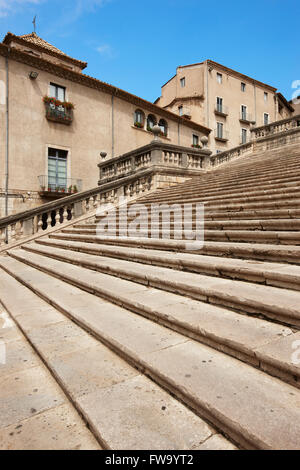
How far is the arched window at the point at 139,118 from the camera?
64.7ft

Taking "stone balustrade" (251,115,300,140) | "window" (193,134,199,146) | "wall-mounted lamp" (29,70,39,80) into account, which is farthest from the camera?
"window" (193,134,199,146)

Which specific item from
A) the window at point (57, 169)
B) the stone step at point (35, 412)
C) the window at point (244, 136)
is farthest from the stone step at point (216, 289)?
the window at point (244, 136)

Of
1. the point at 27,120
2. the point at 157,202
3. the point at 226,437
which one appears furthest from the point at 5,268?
the point at 27,120

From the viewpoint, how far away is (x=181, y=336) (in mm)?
2271

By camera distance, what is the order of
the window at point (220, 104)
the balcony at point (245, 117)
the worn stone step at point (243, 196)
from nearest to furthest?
the worn stone step at point (243, 196)
the window at point (220, 104)
the balcony at point (245, 117)

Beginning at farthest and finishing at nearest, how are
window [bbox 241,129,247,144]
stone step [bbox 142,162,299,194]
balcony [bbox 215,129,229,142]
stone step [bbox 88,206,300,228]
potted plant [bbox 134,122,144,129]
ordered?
window [bbox 241,129,247,144] < balcony [bbox 215,129,229,142] < potted plant [bbox 134,122,144,129] < stone step [bbox 142,162,299,194] < stone step [bbox 88,206,300,228]

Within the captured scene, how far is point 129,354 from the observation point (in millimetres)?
2023

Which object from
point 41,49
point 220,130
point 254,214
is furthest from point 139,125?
point 254,214

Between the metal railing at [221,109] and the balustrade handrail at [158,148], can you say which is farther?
the metal railing at [221,109]

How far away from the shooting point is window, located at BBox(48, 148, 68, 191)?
1617cm

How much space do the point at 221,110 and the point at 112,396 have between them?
28.8 metres

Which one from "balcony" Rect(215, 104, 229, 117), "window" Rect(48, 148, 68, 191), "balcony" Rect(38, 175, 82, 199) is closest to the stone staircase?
"balcony" Rect(38, 175, 82, 199)

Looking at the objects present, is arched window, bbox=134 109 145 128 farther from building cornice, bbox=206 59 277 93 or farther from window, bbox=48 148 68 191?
building cornice, bbox=206 59 277 93

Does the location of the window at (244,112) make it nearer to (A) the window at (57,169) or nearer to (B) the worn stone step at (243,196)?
(A) the window at (57,169)
